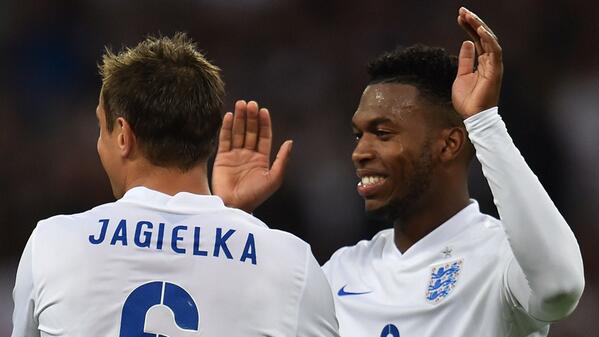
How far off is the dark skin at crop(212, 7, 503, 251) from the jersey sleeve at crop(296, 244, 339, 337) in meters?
0.91

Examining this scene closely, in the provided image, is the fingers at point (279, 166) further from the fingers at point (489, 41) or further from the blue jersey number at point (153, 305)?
the blue jersey number at point (153, 305)

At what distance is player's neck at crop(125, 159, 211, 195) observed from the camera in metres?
2.90

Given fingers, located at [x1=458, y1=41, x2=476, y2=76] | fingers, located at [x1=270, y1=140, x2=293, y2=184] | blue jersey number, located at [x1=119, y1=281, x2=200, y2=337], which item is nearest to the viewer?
blue jersey number, located at [x1=119, y1=281, x2=200, y2=337]

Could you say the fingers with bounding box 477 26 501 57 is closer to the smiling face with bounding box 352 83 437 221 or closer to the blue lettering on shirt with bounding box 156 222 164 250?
the smiling face with bounding box 352 83 437 221

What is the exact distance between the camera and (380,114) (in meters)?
4.02

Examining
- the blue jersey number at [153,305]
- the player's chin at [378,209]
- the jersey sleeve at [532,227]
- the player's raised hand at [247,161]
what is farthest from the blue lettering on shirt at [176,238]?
the player's chin at [378,209]

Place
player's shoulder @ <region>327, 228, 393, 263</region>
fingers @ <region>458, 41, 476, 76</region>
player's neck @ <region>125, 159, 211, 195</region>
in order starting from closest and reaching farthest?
1. player's neck @ <region>125, 159, 211, 195</region>
2. fingers @ <region>458, 41, 476, 76</region>
3. player's shoulder @ <region>327, 228, 393, 263</region>

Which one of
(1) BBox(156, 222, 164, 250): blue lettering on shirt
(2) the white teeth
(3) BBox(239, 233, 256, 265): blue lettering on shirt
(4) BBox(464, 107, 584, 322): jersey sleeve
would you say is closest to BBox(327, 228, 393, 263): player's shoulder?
(2) the white teeth

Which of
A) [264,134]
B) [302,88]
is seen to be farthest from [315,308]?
[302,88]

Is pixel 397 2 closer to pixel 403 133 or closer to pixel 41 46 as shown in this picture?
pixel 41 46

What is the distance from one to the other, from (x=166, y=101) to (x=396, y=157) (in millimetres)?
1262

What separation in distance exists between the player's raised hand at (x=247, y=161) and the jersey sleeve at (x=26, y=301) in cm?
104

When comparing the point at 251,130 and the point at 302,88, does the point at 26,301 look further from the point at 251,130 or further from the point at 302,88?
the point at 302,88

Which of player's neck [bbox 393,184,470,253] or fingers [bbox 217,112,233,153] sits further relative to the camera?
player's neck [bbox 393,184,470,253]
